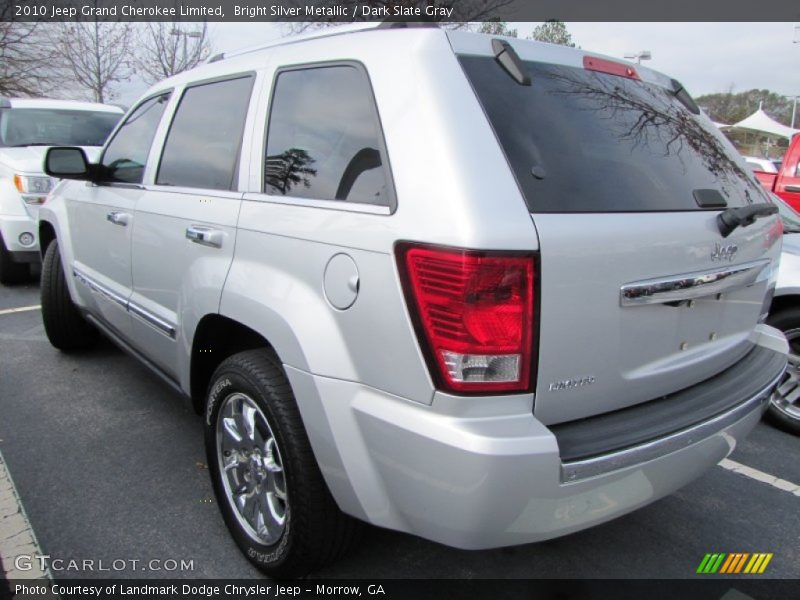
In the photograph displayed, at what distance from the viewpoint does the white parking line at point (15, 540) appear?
2.24 metres

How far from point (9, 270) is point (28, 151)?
1322 millimetres

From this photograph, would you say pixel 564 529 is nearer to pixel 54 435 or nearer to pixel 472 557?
pixel 472 557

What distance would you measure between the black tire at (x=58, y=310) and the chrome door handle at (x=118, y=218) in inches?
50.0

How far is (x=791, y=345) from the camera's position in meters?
3.67

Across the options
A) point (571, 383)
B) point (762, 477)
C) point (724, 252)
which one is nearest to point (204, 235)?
point (571, 383)

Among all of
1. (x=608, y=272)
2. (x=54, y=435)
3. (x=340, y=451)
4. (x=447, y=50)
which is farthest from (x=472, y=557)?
(x=54, y=435)

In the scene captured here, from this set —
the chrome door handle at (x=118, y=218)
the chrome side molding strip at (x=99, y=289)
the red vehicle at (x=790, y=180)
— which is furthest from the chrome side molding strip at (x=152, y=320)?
the red vehicle at (x=790, y=180)

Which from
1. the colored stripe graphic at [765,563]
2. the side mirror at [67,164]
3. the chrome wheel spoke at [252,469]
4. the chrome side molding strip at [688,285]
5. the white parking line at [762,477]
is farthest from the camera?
the side mirror at [67,164]

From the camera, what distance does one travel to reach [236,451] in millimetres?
2350

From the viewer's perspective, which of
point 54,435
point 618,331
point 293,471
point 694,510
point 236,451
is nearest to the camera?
point 618,331

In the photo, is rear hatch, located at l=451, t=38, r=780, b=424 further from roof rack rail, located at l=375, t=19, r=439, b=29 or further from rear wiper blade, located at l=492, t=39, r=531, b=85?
roof rack rail, located at l=375, t=19, r=439, b=29

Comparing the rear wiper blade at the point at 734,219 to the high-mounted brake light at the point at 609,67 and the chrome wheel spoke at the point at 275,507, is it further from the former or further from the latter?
the chrome wheel spoke at the point at 275,507

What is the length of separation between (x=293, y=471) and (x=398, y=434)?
519mm

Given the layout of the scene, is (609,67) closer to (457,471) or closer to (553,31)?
(457,471)
